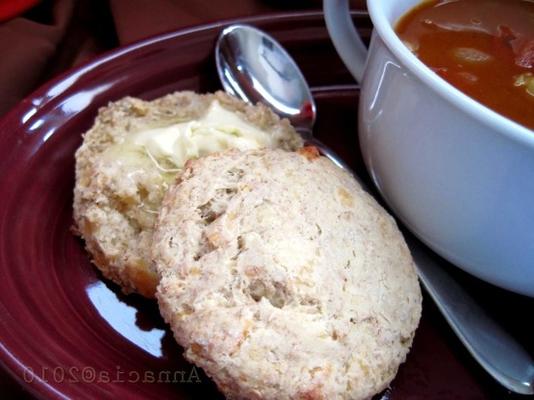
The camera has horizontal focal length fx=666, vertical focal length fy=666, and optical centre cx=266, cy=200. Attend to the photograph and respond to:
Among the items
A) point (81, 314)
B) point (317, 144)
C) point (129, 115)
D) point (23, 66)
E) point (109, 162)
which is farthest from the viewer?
point (23, 66)

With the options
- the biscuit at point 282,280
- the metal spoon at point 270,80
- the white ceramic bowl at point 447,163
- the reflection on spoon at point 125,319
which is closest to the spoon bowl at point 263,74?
the metal spoon at point 270,80

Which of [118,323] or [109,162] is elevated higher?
[109,162]

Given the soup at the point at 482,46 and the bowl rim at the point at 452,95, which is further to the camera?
the soup at the point at 482,46

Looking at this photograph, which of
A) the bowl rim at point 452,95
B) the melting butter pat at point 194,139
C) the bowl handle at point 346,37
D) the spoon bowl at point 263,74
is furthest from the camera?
the spoon bowl at point 263,74

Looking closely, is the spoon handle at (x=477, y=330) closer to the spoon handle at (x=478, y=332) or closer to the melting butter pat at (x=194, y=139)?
the spoon handle at (x=478, y=332)

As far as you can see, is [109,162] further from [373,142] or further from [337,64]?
[337,64]

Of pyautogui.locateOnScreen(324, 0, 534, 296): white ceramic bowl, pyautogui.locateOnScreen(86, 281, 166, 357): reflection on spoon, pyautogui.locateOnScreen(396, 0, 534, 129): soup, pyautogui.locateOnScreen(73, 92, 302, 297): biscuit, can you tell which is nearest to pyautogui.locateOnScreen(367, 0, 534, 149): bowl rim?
pyautogui.locateOnScreen(324, 0, 534, 296): white ceramic bowl

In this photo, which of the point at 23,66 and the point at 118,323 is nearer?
the point at 118,323

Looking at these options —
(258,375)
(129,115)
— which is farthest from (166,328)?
(129,115)
